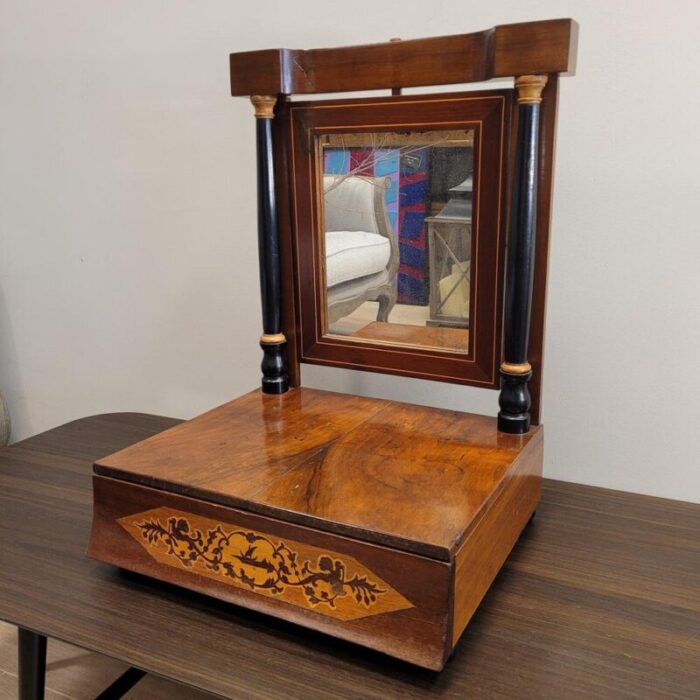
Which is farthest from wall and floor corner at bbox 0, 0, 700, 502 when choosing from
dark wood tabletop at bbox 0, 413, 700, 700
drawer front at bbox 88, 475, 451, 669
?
drawer front at bbox 88, 475, 451, 669

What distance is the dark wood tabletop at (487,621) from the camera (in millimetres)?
710

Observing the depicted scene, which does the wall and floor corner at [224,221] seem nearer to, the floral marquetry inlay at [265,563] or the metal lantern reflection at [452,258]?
the metal lantern reflection at [452,258]

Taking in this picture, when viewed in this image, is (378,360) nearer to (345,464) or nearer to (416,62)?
(345,464)

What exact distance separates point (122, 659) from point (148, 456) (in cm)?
23

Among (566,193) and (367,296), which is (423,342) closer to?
(367,296)

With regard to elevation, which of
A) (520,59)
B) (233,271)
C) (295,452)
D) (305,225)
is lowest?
(295,452)

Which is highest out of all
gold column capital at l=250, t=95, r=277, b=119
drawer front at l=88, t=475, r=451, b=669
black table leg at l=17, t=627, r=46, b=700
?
gold column capital at l=250, t=95, r=277, b=119

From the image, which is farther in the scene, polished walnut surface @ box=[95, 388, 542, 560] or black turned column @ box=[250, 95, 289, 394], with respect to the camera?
black turned column @ box=[250, 95, 289, 394]

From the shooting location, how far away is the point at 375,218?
104cm

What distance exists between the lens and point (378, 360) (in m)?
1.07

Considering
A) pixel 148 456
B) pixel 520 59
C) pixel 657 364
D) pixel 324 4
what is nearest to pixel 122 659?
pixel 148 456

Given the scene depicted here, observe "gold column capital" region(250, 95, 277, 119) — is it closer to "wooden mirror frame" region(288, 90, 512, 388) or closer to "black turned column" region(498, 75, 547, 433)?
"wooden mirror frame" region(288, 90, 512, 388)

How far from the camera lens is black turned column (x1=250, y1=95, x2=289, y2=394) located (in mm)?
1045

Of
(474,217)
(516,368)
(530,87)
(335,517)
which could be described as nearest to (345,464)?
(335,517)
